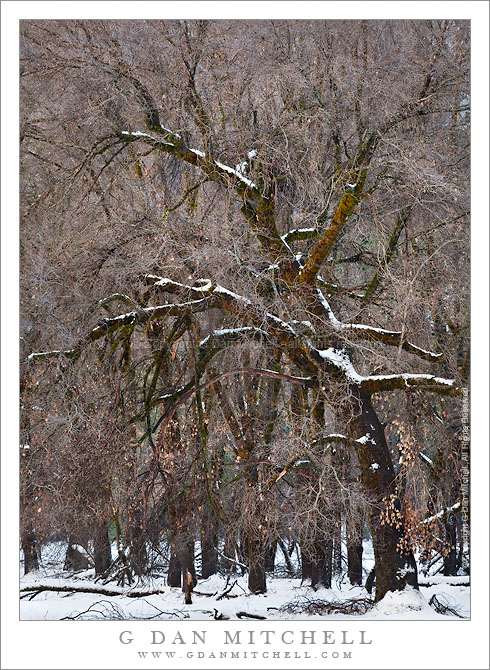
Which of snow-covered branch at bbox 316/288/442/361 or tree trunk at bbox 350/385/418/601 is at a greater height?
snow-covered branch at bbox 316/288/442/361

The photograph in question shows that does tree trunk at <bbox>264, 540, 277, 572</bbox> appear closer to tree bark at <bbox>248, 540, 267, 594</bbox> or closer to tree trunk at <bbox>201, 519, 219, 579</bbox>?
tree bark at <bbox>248, 540, 267, 594</bbox>

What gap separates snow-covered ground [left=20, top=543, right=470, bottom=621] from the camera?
5469 millimetres

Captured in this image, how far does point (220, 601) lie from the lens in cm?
618

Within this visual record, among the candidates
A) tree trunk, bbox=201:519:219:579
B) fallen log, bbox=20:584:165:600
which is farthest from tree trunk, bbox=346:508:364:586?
fallen log, bbox=20:584:165:600

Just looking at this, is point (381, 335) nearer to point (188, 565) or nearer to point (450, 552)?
point (450, 552)

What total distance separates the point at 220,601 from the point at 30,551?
6.03 feet

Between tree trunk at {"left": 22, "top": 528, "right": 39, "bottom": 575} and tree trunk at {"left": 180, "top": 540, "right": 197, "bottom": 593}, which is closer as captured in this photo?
tree trunk at {"left": 22, "top": 528, "right": 39, "bottom": 575}

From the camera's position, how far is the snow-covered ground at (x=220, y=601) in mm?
5469

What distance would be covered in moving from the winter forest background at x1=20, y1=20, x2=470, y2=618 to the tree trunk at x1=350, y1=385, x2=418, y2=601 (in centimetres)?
2

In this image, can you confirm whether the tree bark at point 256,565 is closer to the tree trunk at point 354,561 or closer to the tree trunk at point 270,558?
the tree trunk at point 270,558

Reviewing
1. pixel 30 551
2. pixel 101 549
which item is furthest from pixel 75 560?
pixel 30 551
